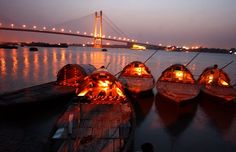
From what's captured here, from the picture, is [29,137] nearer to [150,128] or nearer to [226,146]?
[150,128]

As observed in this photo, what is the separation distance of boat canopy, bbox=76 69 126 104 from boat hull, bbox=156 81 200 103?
326 cm

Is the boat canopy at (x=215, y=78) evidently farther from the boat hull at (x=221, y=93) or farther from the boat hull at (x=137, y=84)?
the boat hull at (x=137, y=84)

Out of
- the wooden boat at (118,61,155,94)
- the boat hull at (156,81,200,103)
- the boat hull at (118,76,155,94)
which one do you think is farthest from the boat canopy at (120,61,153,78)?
the boat hull at (156,81,200,103)

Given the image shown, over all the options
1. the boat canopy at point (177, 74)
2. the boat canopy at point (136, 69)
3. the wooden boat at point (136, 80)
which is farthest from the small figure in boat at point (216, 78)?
the boat canopy at point (136, 69)

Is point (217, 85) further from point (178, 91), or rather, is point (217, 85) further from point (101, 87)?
point (101, 87)

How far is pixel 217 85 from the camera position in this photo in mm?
13812

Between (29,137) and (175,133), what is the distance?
5.60m

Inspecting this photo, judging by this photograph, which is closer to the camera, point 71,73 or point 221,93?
point 221,93

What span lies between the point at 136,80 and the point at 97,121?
7.60 m

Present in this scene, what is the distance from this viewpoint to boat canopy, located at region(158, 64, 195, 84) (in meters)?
14.4

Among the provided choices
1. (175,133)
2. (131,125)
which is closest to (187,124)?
(175,133)

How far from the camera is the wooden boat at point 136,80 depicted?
1335 centimetres

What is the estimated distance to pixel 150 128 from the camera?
9805 millimetres

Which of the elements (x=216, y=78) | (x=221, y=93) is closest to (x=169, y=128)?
(x=221, y=93)
